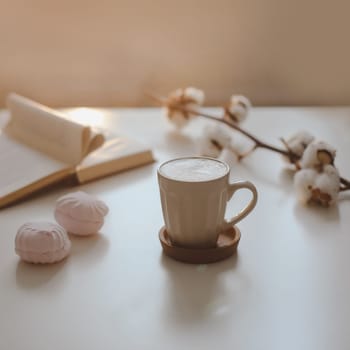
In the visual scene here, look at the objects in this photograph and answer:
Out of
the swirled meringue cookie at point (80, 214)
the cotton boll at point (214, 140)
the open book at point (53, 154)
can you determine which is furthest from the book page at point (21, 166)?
the cotton boll at point (214, 140)

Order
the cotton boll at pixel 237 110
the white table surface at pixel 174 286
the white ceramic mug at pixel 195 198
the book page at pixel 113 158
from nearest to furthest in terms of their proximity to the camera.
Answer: the white table surface at pixel 174 286, the white ceramic mug at pixel 195 198, the book page at pixel 113 158, the cotton boll at pixel 237 110

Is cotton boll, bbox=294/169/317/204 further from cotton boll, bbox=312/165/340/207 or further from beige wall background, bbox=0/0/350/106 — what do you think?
beige wall background, bbox=0/0/350/106

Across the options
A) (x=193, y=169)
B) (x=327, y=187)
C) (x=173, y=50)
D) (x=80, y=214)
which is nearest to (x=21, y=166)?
(x=80, y=214)

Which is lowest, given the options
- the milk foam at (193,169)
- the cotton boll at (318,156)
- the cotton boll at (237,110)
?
the cotton boll at (237,110)

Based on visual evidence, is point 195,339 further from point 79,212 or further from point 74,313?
point 79,212

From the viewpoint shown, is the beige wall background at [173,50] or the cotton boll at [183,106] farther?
the beige wall background at [173,50]

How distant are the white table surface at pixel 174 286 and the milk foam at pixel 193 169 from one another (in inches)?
4.0

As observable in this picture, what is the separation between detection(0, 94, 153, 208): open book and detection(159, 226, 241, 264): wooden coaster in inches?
10.2

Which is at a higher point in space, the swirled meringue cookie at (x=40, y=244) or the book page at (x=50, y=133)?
the swirled meringue cookie at (x=40, y=244)

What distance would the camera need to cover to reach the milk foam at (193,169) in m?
0.71

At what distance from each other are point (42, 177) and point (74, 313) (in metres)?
0.34

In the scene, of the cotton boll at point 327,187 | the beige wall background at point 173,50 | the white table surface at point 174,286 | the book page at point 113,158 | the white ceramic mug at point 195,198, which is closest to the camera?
the white table surface at point 174,286

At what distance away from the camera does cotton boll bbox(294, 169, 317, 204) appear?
0.89m

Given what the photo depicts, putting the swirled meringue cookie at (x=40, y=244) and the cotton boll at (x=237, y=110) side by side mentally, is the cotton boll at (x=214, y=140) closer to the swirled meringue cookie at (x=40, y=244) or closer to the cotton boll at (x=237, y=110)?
the cotton boll at (x=237, y=110)
